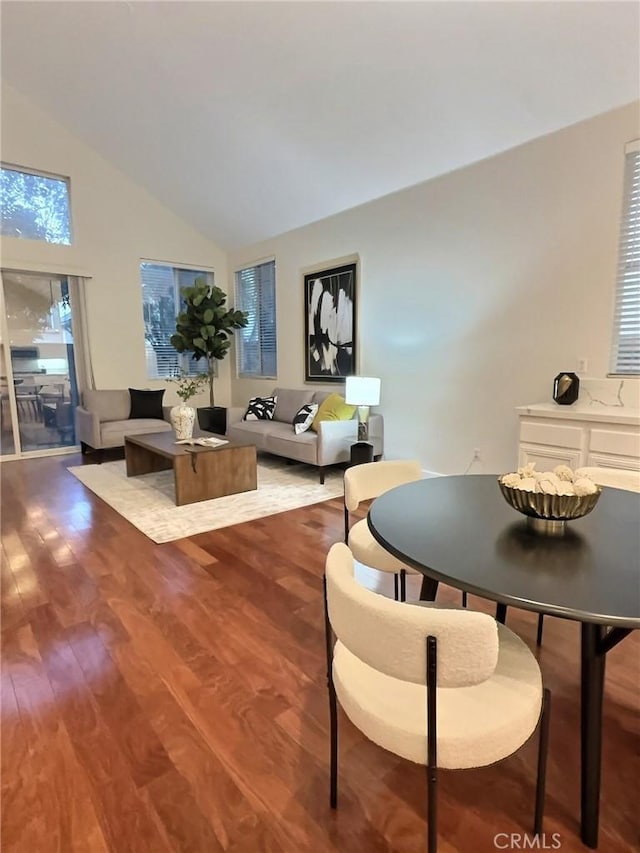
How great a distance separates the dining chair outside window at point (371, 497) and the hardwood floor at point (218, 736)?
447mm

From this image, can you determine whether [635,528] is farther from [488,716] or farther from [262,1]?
[262,1]

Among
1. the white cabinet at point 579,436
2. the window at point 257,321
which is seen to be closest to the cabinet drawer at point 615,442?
the white cabinet at point 579,436

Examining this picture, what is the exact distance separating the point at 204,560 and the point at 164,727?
49.2 inches

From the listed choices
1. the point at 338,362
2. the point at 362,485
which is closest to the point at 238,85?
the point at 338,362

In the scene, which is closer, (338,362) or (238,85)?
(238,85)

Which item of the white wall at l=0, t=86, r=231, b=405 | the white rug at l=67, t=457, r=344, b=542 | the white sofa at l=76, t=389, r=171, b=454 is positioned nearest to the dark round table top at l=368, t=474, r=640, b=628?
the white rug at l=67, t=457, r=344, b=542

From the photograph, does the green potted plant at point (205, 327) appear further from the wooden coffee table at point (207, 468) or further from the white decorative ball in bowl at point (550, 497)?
the white decorative ball in bowl at point (550, 497)

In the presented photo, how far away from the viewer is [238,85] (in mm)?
3857

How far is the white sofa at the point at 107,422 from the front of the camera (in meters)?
5.19

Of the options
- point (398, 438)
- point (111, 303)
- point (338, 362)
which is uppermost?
point (111, 303)

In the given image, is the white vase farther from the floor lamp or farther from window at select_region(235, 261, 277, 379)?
window at select_region(235, 261, 277, 379)

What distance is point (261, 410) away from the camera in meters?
5.56

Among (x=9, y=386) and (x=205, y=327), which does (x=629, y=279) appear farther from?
(x=9, y=386)

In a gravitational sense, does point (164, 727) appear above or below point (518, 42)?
below
